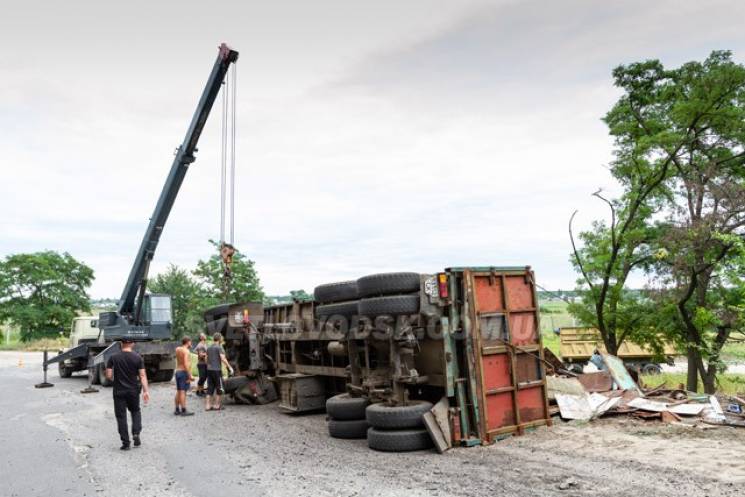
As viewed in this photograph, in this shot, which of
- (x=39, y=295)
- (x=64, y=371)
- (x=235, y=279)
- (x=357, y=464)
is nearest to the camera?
(x=357, y=464)

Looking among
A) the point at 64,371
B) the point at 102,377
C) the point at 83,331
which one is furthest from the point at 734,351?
the point at 64,371

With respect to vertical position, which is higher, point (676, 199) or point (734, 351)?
point (676, 199)

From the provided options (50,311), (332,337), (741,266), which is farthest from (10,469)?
(50,311)

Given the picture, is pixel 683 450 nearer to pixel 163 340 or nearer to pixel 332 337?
pixel 332 337

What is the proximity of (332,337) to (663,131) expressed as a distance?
1275 centimetres

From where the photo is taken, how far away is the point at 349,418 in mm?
8656

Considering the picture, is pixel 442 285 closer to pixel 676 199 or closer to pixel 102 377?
pixel 676 199

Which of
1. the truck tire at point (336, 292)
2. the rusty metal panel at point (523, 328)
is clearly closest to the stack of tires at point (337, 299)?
the truck tire at point (336, 292)

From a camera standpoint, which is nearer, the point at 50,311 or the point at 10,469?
the point at 10,469

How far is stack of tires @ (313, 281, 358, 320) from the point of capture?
9.17m

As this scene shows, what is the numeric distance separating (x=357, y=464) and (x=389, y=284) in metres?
2.43

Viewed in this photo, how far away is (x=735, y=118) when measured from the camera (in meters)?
16.0

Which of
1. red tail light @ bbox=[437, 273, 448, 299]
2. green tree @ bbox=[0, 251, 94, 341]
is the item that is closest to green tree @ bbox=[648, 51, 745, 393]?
red tail light @ bbox=[437, 273, 448, 299]

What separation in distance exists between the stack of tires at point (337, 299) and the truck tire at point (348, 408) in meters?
1.36
